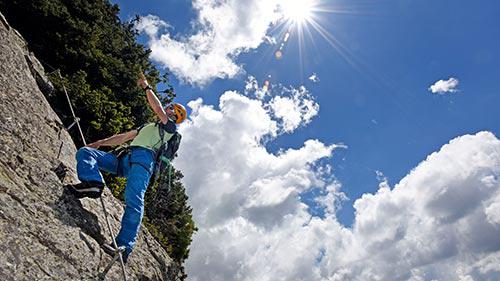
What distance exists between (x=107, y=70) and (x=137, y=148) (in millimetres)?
22458

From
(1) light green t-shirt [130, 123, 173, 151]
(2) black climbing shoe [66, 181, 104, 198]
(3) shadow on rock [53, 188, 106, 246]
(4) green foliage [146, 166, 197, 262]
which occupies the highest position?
(4) green foliage [146, 166, 197, 262]

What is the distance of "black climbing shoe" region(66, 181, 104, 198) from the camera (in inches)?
283

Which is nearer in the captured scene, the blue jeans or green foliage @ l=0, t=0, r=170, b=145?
the blue jeans

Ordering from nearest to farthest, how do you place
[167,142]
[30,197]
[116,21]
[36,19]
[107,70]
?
1. [30,197]
2. [167,142]
3. [36,19]
4. [107,70]
5. [116,21]

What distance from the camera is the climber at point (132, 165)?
720cm

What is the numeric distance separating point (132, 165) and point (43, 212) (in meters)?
2.03

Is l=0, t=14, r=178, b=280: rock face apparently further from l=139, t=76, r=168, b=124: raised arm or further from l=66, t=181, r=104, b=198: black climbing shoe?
l=139, t=76, r=168, b=124: raised arm

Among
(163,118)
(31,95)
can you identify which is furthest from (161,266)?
(31,95)

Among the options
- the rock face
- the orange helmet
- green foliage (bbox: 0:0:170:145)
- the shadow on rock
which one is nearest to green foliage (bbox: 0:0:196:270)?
green foliage (bbox: 0:0:170:145)

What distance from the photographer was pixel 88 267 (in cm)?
631

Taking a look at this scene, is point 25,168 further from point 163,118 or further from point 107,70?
point 107,70

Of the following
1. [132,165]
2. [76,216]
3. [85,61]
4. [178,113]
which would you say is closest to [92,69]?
[85,61]

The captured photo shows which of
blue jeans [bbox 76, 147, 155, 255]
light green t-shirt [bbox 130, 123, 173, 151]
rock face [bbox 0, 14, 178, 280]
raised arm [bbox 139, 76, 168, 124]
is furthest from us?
light green t-shirt [bbox 130, 123, 173, 151]

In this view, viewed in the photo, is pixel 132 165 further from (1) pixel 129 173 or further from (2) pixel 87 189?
(2) pixel 87 189
